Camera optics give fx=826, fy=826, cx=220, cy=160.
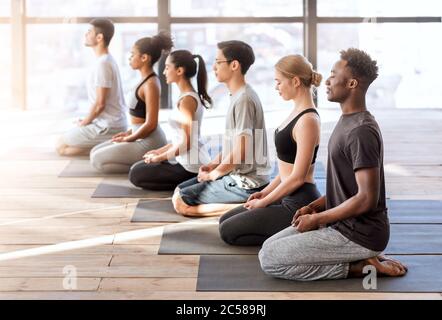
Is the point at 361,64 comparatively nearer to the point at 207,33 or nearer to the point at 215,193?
the point at 215,193

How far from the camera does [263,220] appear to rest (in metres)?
3.90

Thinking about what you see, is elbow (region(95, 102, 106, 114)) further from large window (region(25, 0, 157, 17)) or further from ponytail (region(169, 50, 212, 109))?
large window (region(25, 0, 157, 17))

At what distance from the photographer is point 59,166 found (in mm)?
6191

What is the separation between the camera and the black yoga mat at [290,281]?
3.31 metres

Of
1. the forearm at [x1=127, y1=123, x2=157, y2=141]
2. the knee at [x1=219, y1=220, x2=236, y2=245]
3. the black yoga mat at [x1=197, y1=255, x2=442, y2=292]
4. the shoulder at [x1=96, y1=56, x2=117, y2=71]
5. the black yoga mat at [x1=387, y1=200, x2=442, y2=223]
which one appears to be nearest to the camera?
the black yoga mat at [x1=197, y1=255, x2=442, y2=292]

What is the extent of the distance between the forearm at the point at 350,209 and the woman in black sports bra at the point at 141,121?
8.31 feet

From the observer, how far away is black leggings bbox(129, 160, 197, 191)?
5.23 m

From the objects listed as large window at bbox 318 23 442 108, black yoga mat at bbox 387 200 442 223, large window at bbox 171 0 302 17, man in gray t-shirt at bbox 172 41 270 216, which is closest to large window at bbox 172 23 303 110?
large window at bbox 171 0 302 17

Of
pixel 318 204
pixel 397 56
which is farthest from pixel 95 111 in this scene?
pixel 397 56

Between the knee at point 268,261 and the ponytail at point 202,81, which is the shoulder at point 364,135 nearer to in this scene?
the knee at point 268,261

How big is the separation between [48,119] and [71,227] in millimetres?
4552

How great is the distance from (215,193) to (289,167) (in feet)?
2.75

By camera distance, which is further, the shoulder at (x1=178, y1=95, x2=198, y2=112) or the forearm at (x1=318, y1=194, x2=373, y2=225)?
the shoulder at (x1=178, y1=95, x2=198, y2=112)

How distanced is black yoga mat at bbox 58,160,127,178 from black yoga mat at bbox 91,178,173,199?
310mm
